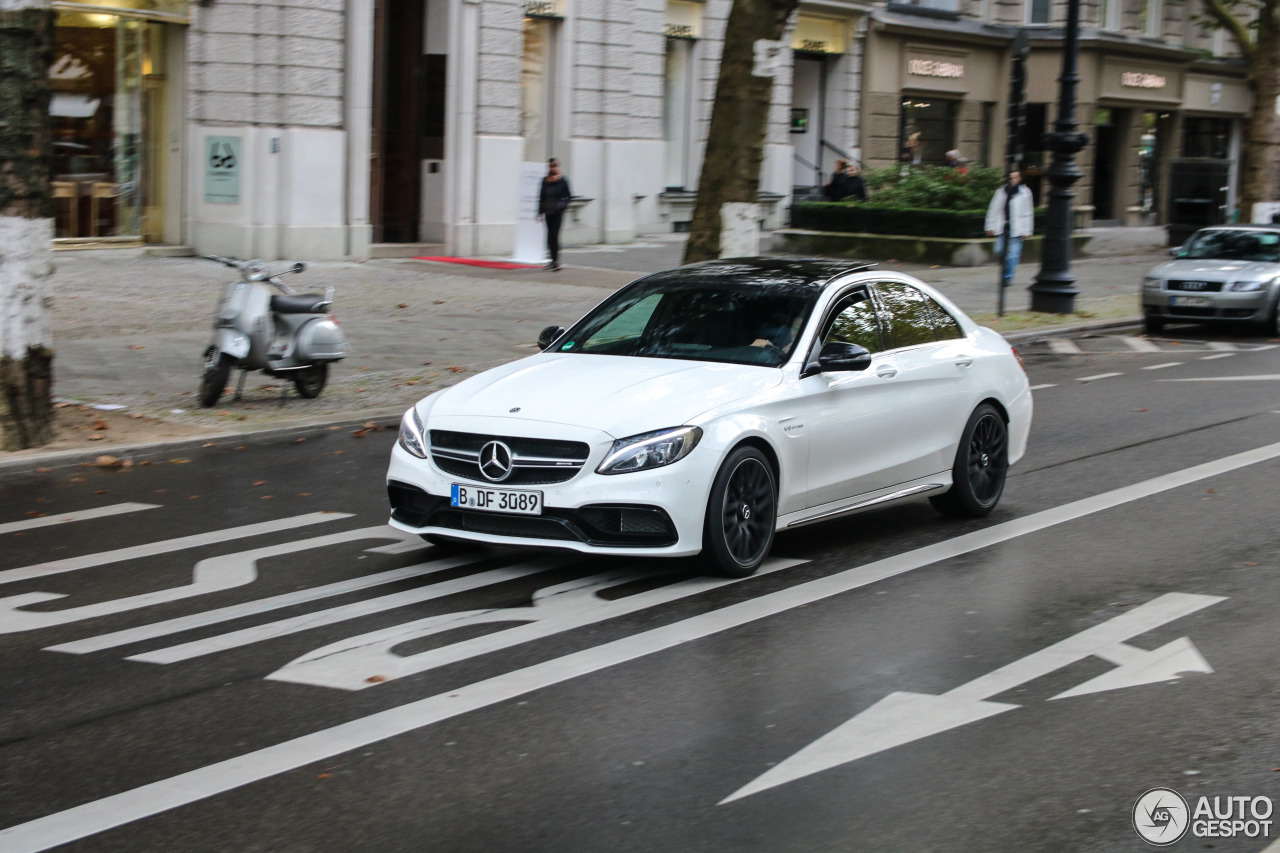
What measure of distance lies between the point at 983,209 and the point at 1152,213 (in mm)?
20775

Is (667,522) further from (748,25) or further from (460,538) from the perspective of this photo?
(748,25)

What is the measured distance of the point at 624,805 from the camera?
15.5 feet

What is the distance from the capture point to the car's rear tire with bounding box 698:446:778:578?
7.37 meters

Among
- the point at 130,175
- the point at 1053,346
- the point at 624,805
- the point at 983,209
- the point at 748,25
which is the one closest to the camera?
the point at 624,805

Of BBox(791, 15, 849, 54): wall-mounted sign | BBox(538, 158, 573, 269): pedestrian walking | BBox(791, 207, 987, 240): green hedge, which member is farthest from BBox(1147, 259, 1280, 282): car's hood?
BBox(791, 15, 849, 54): wall-mounted sign

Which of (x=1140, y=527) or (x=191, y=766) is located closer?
(x=191, y=766)

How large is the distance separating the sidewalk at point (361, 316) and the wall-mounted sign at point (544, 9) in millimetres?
4328

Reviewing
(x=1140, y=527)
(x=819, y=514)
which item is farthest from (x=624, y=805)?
(x=1140, y=527)

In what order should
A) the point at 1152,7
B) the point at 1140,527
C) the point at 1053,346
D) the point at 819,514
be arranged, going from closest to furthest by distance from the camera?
the point at 819,514
the point at 1140,527
the point at 1053,346
the point at 1152,7

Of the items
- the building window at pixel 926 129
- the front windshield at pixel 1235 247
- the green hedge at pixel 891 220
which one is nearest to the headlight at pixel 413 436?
the front windshield at pixel 1235 247

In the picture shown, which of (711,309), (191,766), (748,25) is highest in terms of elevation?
(748,25)

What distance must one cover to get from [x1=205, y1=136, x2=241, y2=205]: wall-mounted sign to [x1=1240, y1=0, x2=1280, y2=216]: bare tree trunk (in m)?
19.9

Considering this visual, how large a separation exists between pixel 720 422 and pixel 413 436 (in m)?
1.51

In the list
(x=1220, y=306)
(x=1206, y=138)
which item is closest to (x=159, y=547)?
(x=1220, y=306)
